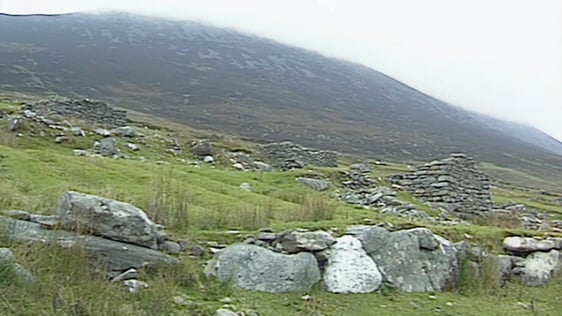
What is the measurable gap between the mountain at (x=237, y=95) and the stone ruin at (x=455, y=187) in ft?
237

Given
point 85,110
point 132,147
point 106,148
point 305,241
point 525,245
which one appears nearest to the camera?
point 305,241

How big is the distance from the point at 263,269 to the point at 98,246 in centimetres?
228

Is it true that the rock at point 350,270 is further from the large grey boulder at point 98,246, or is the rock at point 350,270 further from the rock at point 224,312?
the large grey boulder at point 98,246

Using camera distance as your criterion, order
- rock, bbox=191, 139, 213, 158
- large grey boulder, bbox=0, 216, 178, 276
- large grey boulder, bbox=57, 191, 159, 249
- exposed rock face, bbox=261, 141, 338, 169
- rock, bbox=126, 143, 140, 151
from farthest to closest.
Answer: exposed rock face, bbox=261, 141, 338, 169
rock, bbox=191, 139, 213, 158
rock, bbox=126, 143, 140, 151
large grey boulder, bbox=57, 191, 159, 249
large grey boulder, bbox=0, 216, 178, 276

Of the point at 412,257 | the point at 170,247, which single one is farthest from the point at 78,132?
the point at 412,257

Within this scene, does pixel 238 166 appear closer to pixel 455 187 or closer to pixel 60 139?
pixel 60 139

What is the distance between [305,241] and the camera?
10.5m

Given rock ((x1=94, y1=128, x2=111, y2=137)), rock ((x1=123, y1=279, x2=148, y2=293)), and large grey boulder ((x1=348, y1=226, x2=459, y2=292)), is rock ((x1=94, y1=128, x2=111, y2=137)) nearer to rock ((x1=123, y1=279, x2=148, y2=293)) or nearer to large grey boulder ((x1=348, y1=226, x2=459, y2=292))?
large grey boulder ((x1=348, y1=226, x2=459, y2=292))

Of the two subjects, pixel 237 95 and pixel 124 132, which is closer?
pixel 124 132

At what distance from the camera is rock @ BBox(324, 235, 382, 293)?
32.8 ft

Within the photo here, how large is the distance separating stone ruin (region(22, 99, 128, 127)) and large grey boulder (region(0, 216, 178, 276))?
23351 mm

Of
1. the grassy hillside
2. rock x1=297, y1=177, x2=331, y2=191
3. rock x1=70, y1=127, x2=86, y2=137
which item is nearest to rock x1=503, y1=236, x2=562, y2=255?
the grassy hillside

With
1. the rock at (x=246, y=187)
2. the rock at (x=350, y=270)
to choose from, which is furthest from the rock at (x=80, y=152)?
the rock at (x=350, y=270)

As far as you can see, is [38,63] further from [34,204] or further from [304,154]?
[34,204]
